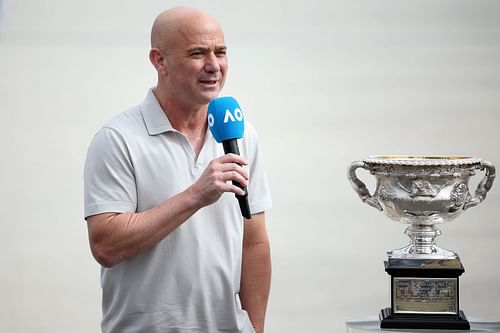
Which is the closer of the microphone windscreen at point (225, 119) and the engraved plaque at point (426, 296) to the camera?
the microphone windscreen at point (225, 119)

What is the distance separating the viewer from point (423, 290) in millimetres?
2400

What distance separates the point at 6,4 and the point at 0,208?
2.96 ft

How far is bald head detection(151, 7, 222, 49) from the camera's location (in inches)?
80.9

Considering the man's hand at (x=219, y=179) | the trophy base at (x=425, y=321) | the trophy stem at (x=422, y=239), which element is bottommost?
the trophy base at (x=425, y=321)

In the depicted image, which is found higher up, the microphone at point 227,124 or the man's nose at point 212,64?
the man's nose at point 212,64

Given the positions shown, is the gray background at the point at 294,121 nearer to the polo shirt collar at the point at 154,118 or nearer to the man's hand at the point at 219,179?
the polo shirt collar at the point at 154,118

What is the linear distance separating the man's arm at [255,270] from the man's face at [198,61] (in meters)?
0.34

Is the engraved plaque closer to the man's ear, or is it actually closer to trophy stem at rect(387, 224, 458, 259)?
trophy stem at rect(387, 224, 458, 259)

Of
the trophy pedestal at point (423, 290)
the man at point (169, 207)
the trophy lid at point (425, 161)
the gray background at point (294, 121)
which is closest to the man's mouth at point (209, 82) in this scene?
the man at point (169, 207)

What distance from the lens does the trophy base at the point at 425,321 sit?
2.33 meters

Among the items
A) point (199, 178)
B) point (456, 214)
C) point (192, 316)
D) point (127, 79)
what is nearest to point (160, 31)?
point (199, 178)

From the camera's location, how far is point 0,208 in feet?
15.0

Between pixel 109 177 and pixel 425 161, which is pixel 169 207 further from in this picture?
pixel 425 161

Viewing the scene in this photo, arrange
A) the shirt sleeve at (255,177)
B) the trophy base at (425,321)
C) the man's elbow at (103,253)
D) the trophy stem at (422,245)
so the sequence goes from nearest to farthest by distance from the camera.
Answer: the man's elbow at (103,253) → the shirt sleeve at (255,177) → the trophy base at (425,321) → the trophy stem at (422,245)
